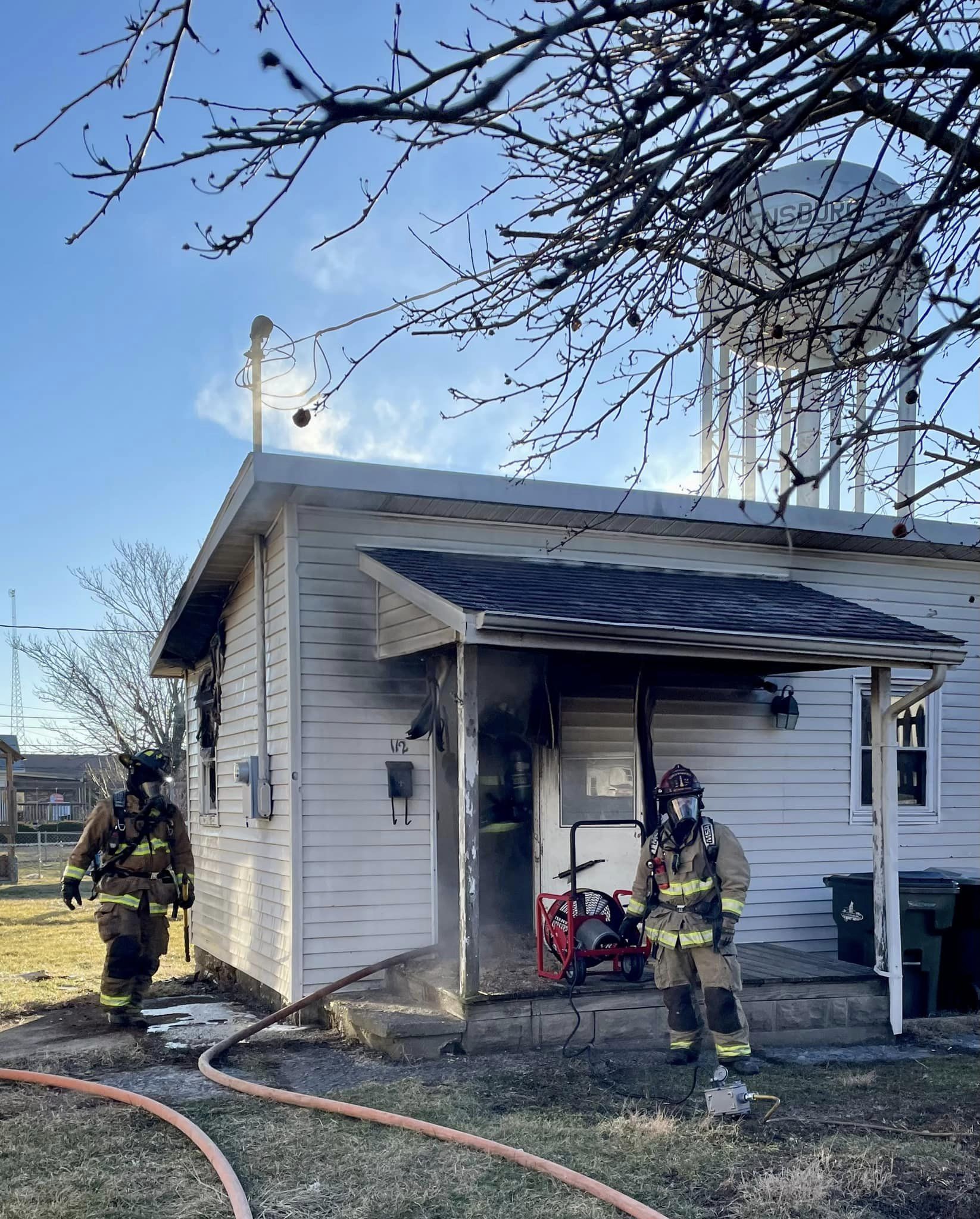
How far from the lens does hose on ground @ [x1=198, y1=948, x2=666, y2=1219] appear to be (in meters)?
4.54

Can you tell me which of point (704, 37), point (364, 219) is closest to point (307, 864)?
point (364, 219)

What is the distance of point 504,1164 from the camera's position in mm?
5051

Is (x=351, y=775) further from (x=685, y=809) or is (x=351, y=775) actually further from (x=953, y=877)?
(x=953, y=877)

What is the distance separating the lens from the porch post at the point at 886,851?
8.35 meters

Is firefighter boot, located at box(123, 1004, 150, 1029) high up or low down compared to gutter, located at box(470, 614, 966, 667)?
down

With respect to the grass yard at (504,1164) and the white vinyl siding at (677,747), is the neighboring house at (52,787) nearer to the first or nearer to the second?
the white vinyl siding at (677,747)

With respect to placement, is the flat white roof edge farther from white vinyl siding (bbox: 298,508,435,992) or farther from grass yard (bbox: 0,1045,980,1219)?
grass yard (bbox: 0,1045,980,1219)

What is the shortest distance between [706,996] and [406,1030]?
1804 mm

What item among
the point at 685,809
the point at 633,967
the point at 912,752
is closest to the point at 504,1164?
the point at 685,809

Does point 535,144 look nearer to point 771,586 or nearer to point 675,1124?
point 675,1124

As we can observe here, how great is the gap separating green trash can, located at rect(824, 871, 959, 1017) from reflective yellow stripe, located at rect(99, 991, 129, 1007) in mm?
5551

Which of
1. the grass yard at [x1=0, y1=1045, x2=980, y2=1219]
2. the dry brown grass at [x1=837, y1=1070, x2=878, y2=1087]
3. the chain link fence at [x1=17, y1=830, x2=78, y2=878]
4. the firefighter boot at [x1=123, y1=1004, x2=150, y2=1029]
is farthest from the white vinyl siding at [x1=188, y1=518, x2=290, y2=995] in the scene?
the chain link fence at [x1=17, y1=830, x2=78, y2=878]

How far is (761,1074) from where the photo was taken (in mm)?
6941

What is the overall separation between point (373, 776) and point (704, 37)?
6149mm
